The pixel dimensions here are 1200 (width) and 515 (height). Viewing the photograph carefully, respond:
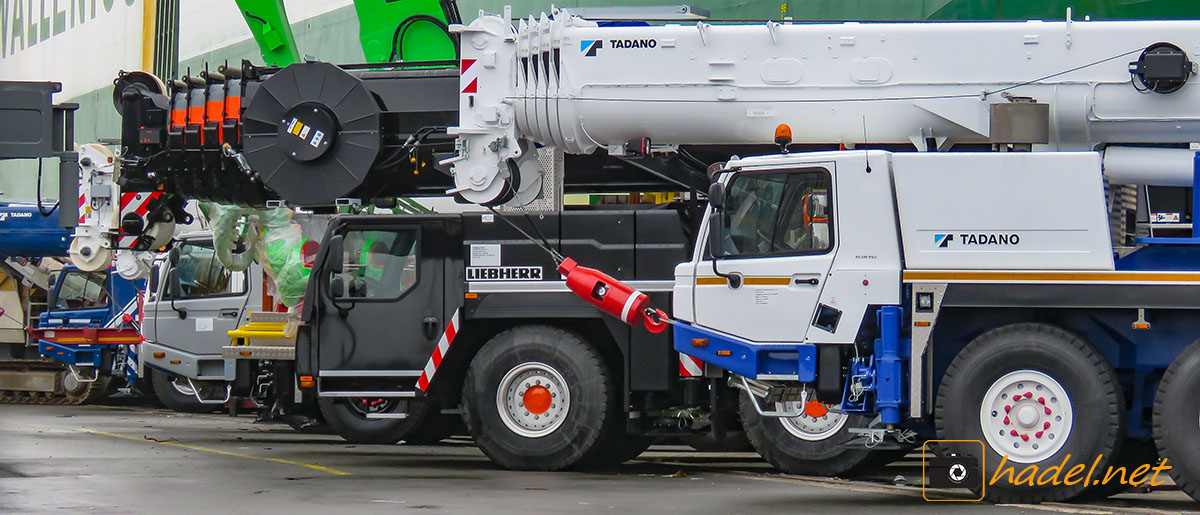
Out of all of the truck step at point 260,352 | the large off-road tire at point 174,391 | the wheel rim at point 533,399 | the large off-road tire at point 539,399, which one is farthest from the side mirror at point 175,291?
the wheel rim at point 533,399

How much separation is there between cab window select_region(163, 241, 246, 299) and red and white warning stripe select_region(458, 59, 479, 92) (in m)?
8.01

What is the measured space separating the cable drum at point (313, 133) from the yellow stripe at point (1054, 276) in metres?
4.55

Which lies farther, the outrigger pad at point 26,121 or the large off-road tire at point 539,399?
the large off-road tire at point 539,399

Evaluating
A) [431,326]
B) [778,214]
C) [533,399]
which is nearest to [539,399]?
[533,399]

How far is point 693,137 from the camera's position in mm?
11961

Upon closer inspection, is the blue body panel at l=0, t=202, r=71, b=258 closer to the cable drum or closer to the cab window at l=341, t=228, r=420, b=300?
the cab window at l=341, t=228, r=420, b=300

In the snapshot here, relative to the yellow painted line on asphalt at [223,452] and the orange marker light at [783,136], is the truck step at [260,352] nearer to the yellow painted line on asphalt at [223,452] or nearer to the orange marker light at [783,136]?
the yellow painted line on asphalt at [223,452]

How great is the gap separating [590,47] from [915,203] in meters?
2.87

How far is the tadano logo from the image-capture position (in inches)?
470

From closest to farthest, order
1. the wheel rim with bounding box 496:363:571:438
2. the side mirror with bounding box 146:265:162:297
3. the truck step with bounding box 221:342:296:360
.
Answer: the wheel rim with bounding box 496:363:571:438 < the truck step with bounding box 221:342:296:360 < the side mirror with bounding box 146:265:162:297

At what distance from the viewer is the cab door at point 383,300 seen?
12.9 m

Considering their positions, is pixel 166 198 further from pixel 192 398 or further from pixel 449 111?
pixel 192 398

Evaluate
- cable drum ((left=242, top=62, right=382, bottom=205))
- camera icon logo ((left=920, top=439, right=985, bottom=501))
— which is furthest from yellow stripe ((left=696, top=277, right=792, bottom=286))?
cable drum ((left=242, top=62, right=382, bottom=205))

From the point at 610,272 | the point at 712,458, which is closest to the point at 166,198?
the point at 610,272
